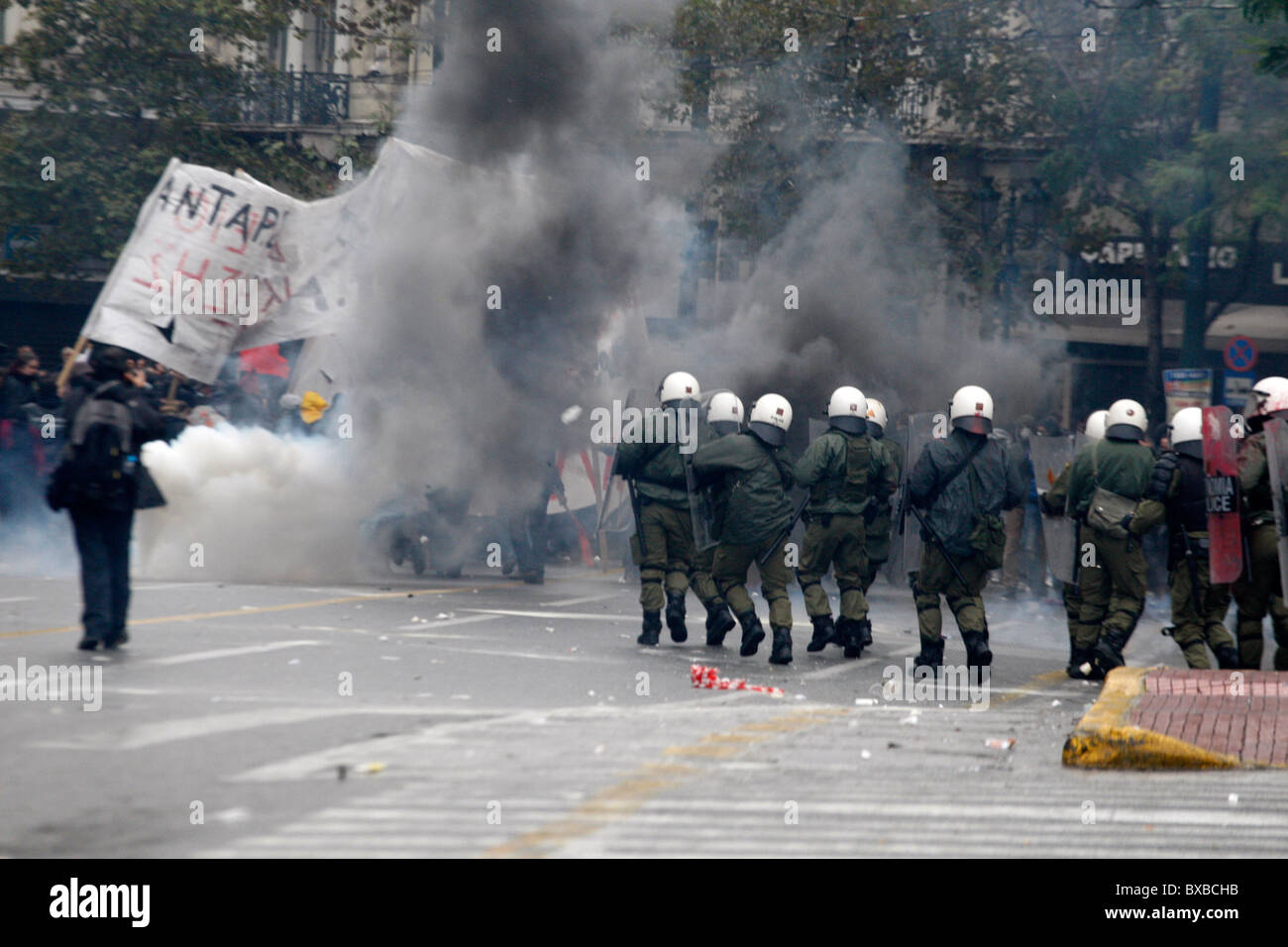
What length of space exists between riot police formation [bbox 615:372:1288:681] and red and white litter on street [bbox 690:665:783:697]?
1.08m

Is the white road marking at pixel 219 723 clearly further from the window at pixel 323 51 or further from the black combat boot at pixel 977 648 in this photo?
the window at pixel 323 51

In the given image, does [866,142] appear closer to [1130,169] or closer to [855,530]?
[1130,169]

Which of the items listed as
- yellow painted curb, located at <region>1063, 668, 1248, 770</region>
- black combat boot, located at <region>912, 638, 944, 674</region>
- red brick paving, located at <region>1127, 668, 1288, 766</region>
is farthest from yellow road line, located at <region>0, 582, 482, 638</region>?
yellow painted curb, located at <region>1063, 668, 1248, 770</region>

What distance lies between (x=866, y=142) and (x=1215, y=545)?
512 inches

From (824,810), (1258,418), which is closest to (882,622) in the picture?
(1258,418)

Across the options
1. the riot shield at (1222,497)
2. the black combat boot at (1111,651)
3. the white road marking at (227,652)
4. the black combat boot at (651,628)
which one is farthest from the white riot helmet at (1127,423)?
the white road marking at (227,652)

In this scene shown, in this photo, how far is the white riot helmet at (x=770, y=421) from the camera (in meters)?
10.6

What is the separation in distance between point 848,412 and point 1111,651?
2285mm

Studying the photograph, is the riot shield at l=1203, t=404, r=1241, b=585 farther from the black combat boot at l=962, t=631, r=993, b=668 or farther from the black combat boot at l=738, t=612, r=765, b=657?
the black combat boot at l=738, t=612, r=765, b=657

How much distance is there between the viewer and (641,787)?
18.2 ft

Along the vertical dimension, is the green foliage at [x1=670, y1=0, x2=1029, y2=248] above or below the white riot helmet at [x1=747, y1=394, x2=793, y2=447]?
above

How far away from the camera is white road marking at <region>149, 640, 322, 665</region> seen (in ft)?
27.5

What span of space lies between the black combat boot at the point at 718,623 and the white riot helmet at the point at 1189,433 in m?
2.90

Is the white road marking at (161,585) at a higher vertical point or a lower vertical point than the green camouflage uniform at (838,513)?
lower
